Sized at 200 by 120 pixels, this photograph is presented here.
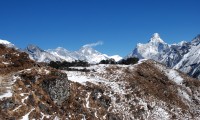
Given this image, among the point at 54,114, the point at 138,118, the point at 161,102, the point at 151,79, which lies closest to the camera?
the point at 54,114

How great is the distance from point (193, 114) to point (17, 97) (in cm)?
5278

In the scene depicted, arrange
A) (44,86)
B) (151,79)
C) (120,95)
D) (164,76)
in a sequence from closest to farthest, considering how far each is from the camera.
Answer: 1. (44,86)
2. (120,95)
3. (151,79)
4. (164,76)

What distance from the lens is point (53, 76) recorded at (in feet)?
181

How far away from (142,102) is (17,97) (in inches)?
1530

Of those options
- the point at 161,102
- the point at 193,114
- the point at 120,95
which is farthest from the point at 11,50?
the point at 193,114

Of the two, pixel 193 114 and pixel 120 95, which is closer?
pixel 120 95

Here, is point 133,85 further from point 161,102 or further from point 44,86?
point 44,86

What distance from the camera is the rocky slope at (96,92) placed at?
4750 cm

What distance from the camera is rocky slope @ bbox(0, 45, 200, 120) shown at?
47500 mm

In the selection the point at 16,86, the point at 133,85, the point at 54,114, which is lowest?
the point at 54,114

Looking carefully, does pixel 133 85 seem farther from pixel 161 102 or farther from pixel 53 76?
pixel 53 76

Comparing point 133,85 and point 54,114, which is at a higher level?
point 133,85

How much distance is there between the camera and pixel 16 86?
4822 cm

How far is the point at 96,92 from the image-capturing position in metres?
71.8
